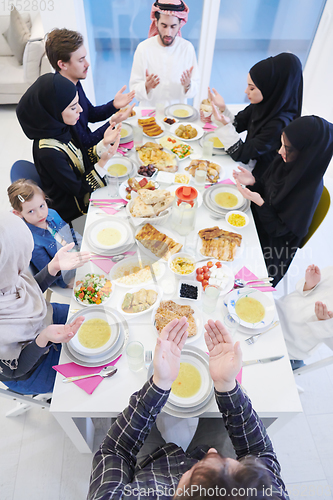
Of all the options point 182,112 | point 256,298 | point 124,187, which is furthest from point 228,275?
point 182,112

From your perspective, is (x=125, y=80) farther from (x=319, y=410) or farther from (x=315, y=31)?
(x=319, y=410)

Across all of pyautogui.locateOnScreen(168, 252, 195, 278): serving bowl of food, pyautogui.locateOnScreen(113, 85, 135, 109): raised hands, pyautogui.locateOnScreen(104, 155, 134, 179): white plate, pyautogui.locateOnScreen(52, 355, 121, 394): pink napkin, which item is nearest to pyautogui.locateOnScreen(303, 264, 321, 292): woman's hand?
pyautogui.locateOnScreen(168, 252, 195, 278): serving bowl of food

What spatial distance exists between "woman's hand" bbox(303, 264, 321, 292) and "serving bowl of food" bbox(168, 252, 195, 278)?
618 mm

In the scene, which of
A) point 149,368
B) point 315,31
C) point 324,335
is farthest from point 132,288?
point 315,31

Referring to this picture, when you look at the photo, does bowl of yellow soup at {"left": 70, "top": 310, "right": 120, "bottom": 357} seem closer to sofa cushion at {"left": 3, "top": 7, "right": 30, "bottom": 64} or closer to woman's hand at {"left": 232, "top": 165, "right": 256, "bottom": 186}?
woman's hand at {"left": 232, "top": 165, "right": 256, "bottom": 186}

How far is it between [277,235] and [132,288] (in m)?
1.07

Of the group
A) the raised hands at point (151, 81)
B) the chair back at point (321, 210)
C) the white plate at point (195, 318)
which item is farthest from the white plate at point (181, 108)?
the white plate at point (195, 318)

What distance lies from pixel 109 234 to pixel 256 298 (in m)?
0.88

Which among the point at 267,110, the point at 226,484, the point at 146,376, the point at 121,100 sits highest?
the point at 226,484

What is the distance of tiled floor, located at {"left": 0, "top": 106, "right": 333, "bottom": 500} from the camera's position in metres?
1.74

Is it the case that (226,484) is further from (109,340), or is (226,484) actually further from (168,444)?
(109,340)

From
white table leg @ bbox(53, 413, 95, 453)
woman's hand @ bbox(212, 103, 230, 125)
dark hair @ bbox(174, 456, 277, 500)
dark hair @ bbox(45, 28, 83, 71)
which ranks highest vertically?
dark hair @ bbox(45, 28, 83, 71)

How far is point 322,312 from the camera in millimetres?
1524

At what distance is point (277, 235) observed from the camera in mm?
2109
